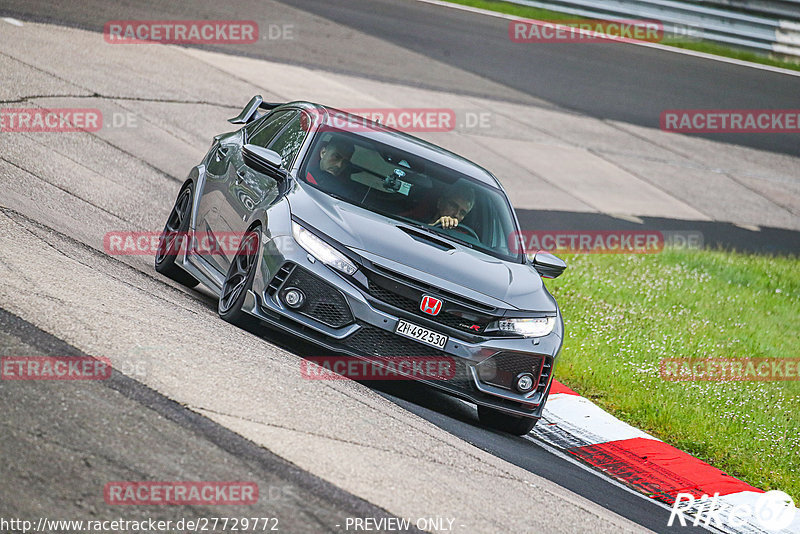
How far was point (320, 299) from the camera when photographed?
6.89 m

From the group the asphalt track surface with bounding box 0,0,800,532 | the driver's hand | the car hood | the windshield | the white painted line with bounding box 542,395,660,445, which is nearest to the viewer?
the asphalt track surface with bounding box 0,0,800,532

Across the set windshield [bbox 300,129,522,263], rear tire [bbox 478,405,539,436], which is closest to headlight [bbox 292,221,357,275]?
windshield [bbox 300,129,522,263]

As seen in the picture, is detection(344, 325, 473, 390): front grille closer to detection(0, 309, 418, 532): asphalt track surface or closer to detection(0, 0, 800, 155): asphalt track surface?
detection(0, 309, 418, 532): asphalt track surface

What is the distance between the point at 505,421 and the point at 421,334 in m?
1.14

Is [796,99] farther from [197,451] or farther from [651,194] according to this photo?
[197,451]

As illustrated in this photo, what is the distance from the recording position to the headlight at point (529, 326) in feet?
23.6

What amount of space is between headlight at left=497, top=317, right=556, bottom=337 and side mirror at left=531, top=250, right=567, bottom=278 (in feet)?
2.67

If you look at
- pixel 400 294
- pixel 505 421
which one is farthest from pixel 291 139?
pixel 505 421

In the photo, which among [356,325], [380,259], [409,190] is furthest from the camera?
[409,190]

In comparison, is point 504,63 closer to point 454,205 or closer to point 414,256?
point 454,205

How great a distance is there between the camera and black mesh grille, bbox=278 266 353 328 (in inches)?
270

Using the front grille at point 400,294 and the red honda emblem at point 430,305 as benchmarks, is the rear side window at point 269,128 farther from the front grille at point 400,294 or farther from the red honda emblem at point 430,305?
the red honda emblem at point 430,305

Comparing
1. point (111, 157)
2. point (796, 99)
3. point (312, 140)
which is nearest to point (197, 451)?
point (312, 140)

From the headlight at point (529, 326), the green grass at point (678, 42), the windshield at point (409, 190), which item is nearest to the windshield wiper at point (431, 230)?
the windshield at point (409, 190)
